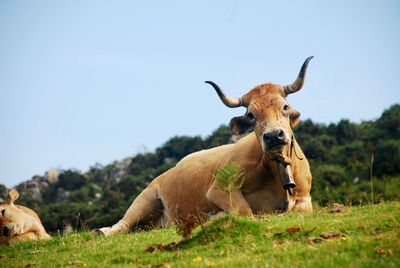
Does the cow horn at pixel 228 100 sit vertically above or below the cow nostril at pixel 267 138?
above

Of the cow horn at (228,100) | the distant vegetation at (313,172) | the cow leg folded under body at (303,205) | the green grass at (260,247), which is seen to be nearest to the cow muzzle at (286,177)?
the cow leg folded under body at (303,205)

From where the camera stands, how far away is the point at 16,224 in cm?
1680

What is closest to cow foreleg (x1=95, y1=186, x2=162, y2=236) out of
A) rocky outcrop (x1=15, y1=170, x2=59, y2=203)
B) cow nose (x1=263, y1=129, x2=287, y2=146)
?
cow nose (x1=263, y1=129, x2=287, y2=146)

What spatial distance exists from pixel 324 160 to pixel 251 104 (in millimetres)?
32144

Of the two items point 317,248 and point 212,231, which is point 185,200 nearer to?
point 212,231

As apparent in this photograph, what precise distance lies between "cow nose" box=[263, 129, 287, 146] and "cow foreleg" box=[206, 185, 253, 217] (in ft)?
4.85

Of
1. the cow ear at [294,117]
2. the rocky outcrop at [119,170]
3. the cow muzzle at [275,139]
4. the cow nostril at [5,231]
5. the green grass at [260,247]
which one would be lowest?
the green grass at [260,247]

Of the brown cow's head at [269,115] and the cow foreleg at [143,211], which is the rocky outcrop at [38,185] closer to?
the cow foreleg at [143,211]

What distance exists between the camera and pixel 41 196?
2211 inches

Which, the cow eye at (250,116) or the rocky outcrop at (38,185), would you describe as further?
the rocky outcrop at (38,185)

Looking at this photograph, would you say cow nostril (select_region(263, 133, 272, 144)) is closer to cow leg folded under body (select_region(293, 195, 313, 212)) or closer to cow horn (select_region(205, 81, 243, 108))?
cow leg folded under body (select_region(293, 195, 313, 212))

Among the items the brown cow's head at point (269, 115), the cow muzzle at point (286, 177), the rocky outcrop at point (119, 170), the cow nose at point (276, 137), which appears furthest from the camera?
the rocky outcrop at point (119, 170)

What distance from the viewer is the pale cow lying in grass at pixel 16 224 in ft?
54.1

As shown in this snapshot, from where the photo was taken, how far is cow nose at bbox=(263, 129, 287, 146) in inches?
460
